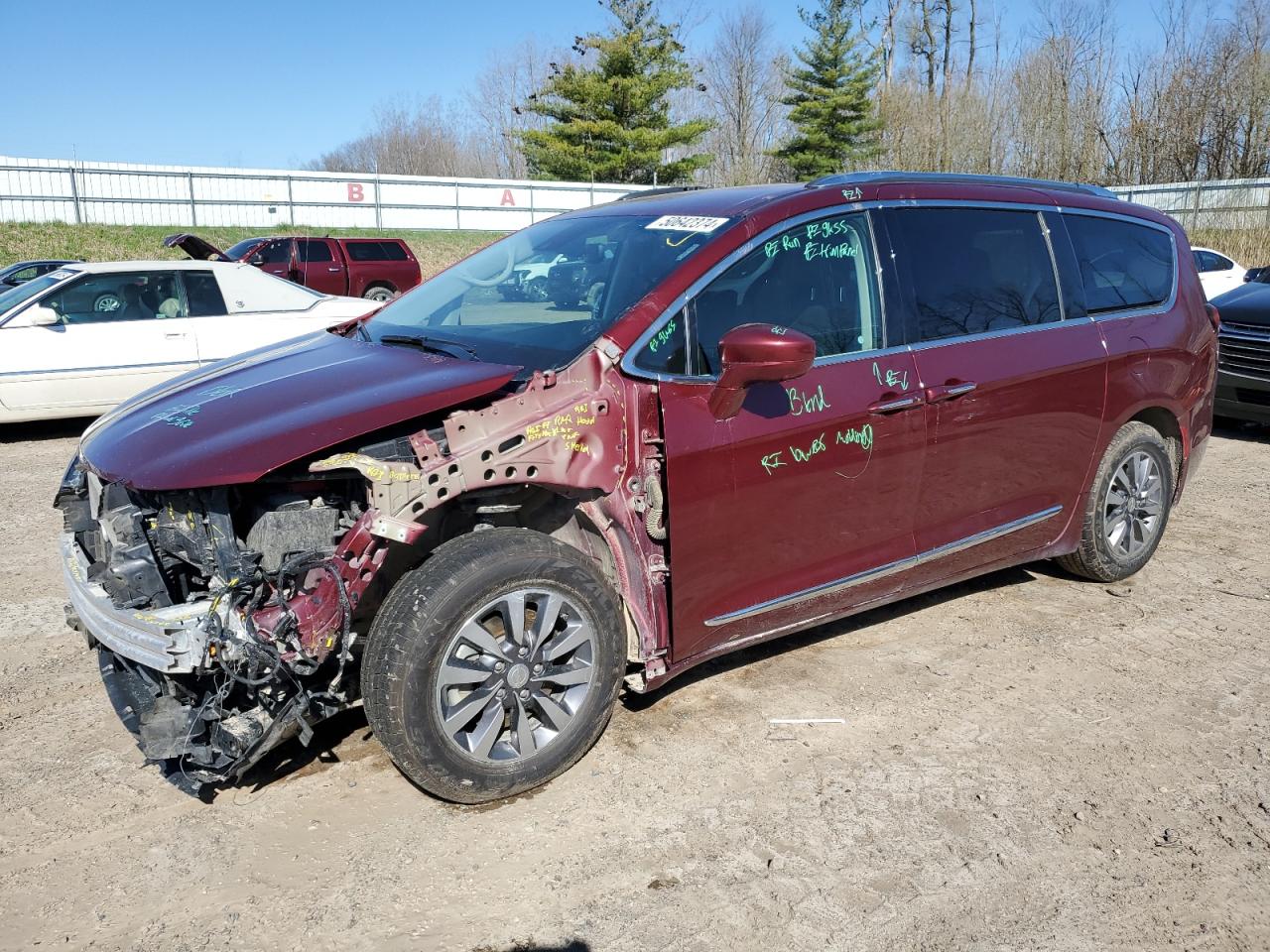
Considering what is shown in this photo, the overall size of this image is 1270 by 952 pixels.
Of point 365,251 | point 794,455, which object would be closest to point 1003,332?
point 794,455

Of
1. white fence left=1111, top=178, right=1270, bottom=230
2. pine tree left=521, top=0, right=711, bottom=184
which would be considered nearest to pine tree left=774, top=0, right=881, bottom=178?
pine tree left=521, top=0, right=711, bottom=184

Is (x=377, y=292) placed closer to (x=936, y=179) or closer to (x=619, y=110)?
(x=936, y=179)

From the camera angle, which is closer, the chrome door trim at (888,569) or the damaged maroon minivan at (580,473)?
the damaged maroon minivan at (580,473)

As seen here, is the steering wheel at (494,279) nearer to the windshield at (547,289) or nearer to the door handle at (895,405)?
the windshield at (547,289)

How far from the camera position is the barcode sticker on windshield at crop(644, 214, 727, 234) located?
12.0 ft

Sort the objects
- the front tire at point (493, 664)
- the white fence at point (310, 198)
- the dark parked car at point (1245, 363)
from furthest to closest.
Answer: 1. the white fence at point (310, 198)
2. the dark parked car at point (1245, 363)
3. the front tire at point (493, 664)

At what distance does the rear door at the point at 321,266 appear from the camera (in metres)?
19.8

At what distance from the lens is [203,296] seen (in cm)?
945

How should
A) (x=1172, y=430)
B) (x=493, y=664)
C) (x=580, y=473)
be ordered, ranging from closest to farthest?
(x=493, y=664) → (x=580, y=473) → (x=1172, y=430)

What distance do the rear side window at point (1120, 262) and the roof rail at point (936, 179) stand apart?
0.21 m

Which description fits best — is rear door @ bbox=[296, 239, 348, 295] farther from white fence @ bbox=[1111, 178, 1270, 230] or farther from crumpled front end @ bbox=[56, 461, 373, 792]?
white fence @ bbox=[1111, 178, 1270, 230]

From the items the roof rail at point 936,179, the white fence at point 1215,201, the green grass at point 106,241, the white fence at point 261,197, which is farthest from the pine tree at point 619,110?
the roof rail at point 936,179

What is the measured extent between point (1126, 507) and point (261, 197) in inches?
1243

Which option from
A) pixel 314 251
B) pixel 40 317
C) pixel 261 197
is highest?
pixel 261 197
